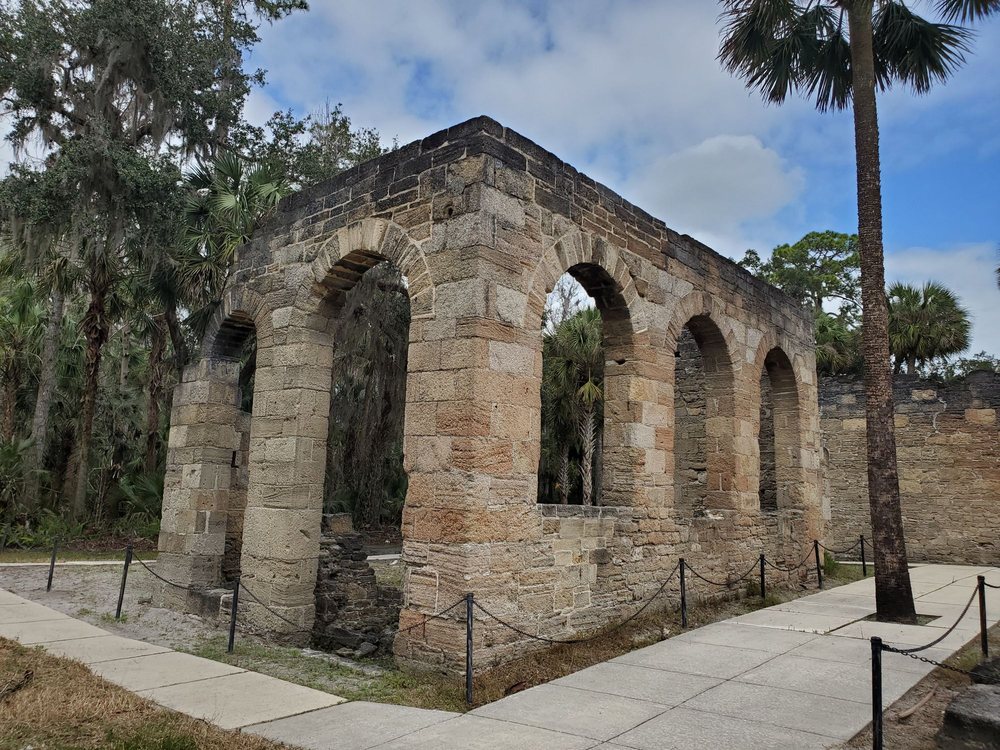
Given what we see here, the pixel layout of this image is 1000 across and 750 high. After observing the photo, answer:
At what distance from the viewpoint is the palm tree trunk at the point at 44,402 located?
1731cm

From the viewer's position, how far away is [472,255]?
277 inches

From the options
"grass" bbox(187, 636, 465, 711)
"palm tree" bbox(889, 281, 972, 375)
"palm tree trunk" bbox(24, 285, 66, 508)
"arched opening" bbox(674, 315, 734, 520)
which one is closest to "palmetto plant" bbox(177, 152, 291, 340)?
"palm tree trunk" bbox(24, 285, 66, 508)

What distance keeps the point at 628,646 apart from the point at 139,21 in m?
16.2

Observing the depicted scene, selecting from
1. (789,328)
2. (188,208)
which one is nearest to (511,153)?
(789,328)

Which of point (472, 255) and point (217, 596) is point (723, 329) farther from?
point (217, 596)

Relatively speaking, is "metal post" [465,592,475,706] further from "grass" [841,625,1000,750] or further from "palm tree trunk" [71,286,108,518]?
"palm tree trunk" [71,286,108,518]

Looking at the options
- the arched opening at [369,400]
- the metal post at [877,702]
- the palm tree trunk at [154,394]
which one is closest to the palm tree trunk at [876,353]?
the metal post at [877,702]

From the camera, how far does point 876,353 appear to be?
977cm

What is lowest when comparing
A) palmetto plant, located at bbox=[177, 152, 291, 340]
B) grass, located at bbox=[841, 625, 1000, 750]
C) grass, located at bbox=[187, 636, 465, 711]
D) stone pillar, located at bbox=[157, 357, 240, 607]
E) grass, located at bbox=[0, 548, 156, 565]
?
grass, located at bbox=[187, 636, 465, 711]

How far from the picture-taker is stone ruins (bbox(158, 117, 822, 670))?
6.91 metres

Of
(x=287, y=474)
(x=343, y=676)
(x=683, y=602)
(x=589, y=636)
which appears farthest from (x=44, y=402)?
(x=683, y=602)

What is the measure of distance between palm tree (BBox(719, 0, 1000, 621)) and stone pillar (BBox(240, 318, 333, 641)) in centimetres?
694

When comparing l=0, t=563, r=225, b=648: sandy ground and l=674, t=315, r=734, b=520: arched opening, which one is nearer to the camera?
l=0, t=563, r=225, b=648: sandy ground

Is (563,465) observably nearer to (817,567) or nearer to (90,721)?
(817,567)
